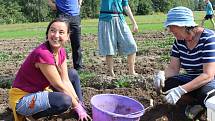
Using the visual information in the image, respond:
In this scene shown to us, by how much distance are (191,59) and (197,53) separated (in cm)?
11

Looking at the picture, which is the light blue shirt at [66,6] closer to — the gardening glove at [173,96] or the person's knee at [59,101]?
the person's knee at [59,101]

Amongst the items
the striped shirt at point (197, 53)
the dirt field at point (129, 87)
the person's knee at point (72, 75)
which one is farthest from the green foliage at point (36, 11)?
the striped shirt at point (197, 53)

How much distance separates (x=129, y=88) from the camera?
5273 mm

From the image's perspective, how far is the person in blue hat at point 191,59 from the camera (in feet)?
12.5

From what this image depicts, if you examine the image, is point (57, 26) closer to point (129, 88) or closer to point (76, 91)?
point (76, 91)

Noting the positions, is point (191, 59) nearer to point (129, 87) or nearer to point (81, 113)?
point (81, 113)

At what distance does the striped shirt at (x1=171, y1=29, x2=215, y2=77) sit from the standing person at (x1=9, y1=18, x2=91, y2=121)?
1.17 m

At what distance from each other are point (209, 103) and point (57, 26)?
1539 millimetres

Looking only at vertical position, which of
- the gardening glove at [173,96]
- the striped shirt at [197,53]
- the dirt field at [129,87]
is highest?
the striped shirt at [197,53]

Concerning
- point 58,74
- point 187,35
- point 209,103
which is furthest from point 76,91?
point 209,103

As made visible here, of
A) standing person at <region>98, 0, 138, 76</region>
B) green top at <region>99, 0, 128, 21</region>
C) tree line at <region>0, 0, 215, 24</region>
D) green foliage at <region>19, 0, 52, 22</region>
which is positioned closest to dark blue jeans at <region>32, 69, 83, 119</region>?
standing person at <region>98, 0, 138, 76</region>

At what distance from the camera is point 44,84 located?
3953mm

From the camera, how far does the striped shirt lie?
3.93 metres

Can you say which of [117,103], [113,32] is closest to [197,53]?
[117,103]
